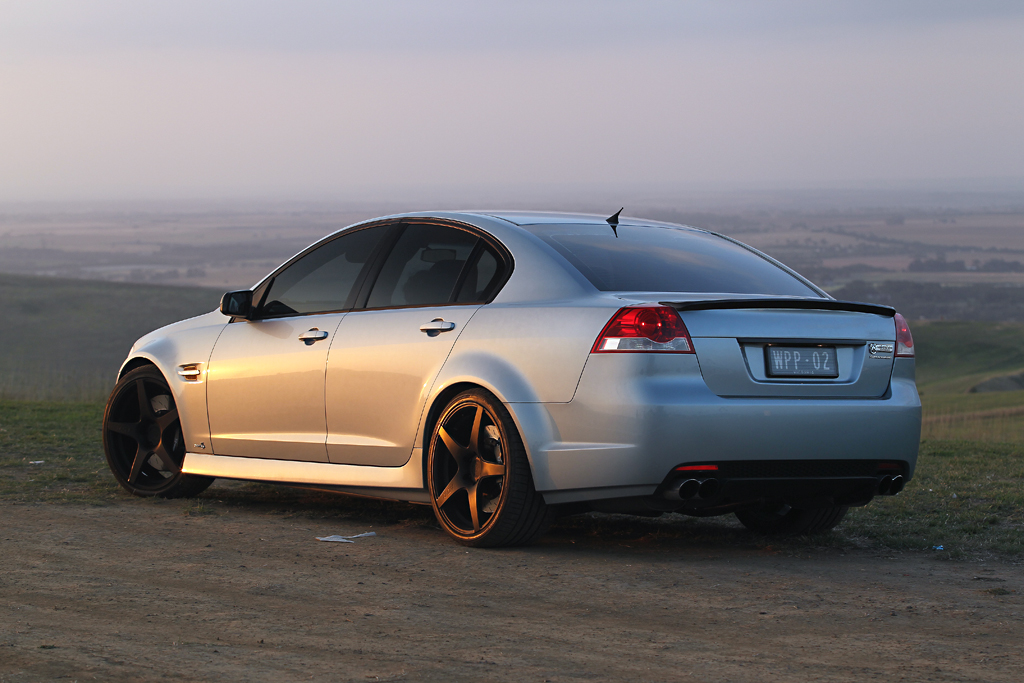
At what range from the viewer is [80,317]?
7625cm

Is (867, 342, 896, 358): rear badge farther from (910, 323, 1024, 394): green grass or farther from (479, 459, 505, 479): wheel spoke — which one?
(910, 323, 1024, 394): green grass

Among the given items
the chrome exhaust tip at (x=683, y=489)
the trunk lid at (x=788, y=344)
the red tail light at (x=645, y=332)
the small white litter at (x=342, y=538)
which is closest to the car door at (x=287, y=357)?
the small white litter at (x=342, y=538)

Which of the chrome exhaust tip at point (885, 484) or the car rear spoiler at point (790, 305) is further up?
the car rear spoiler at point (790, 305)

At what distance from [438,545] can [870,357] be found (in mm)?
2258

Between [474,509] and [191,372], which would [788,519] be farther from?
[191,372]

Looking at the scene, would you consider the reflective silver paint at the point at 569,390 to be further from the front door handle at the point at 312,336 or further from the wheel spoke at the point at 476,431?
the wheel spoke at the point at 476,431

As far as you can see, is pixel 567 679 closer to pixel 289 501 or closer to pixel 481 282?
pixel 481 282

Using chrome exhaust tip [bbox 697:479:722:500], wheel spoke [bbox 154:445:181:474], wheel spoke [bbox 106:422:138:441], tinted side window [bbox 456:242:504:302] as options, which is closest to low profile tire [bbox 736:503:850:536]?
chrome exhaust tip [bbox 697:479:722:500]

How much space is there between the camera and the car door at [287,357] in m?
6.59

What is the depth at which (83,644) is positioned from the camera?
12.3 feet

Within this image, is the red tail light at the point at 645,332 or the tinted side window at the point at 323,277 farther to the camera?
the tinted side window at the point at 323,277

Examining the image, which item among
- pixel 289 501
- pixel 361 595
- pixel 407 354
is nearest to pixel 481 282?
pixel 407 354

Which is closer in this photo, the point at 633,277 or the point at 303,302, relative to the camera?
the point at 633,277

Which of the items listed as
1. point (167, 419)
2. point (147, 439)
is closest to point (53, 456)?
point (147, 439)
